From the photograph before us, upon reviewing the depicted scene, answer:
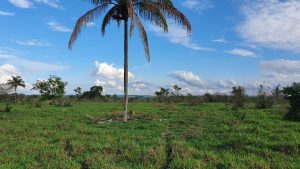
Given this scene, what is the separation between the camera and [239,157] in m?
7.00

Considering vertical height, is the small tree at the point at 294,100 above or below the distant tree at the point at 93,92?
below

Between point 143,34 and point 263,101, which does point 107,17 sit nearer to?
point 143,34

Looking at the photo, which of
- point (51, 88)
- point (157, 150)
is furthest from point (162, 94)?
point (157, 150)

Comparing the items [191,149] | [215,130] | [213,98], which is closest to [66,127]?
[215,130]

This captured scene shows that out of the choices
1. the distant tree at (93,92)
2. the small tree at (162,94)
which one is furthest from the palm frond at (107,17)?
the distant tree at (93,92)

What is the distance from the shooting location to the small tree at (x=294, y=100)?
13.9 m

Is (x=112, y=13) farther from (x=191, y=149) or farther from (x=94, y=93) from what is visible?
(x=94, y=93)

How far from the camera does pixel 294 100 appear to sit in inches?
566

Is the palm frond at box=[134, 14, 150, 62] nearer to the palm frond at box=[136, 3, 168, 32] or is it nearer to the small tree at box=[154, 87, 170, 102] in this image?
the palm frond at box=[136, 3, 168, 32]

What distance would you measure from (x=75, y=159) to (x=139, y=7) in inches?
360

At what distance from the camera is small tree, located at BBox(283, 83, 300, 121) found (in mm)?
13938

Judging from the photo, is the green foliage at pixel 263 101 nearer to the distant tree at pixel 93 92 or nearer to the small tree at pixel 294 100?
the small tree at pixel 294 100

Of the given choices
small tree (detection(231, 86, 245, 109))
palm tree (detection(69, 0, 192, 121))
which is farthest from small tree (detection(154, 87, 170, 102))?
palm tree (detection(69, 0, 192, 121))

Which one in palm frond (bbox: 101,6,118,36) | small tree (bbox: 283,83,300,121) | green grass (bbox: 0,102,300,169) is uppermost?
palm frond (bbox: 101,6,118,36)
